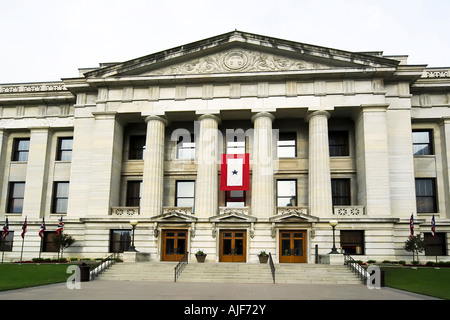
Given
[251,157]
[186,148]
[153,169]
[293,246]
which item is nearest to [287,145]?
[251,157]

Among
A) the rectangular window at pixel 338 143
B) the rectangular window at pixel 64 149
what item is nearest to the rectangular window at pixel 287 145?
the rectangular window at pixel 338 143

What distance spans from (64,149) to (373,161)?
2904 cm

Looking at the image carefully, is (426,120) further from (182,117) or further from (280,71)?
(182,117)

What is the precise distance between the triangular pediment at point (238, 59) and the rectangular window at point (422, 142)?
8.16 m

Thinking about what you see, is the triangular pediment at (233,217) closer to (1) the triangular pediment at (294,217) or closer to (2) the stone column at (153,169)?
(1) the triangular pediment at (294,217)

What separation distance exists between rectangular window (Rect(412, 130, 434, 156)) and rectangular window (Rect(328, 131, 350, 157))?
6445 millimetres

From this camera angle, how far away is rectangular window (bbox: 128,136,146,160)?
1583 inches

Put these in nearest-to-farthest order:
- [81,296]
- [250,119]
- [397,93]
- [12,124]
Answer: [81,296] < [397,93] < [250,119] < [12,124]

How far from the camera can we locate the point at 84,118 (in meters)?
39.5

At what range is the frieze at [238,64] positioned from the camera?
3675 centimetres

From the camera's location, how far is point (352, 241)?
3378 centimetres

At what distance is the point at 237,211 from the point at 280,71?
1220 centimetres

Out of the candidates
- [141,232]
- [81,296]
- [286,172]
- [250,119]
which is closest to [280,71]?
[250,119]
